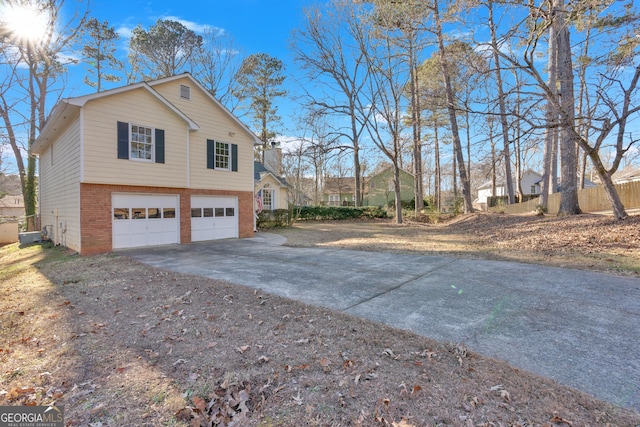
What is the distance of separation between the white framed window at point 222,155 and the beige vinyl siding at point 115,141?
154 centimetres

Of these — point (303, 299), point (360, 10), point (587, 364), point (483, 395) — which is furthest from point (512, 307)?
point (360, 10)

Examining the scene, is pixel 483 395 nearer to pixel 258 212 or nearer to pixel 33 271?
pixel 33 271

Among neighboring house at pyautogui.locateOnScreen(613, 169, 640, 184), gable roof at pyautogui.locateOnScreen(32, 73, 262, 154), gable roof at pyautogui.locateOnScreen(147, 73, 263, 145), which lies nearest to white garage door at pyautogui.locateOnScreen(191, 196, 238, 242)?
gable roof at pyautogui.locateOnScreen(32, 73, 262, 154)

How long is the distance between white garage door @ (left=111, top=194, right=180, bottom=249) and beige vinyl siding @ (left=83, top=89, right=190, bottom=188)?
63 cm

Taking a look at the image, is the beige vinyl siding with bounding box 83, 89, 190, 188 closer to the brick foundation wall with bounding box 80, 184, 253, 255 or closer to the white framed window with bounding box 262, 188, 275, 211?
the brick foundation wall with bounding box 80, 184, 253, 255

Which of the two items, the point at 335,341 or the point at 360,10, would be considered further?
the point at 360,10

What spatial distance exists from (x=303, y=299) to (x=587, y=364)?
11.0 feet

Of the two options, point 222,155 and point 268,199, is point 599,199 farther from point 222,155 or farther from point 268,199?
point 268,199

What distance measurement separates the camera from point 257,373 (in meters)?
2.72

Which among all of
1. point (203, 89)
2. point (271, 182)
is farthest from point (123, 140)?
point (271, 182)

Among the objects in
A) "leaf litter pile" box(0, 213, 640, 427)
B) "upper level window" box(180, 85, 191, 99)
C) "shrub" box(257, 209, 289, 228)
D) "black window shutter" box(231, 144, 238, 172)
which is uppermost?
"upper level window" box(180, 85, 191, 99)

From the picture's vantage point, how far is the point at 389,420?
2.11 meters

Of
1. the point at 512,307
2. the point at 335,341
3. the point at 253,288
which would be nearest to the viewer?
the point at 335,341

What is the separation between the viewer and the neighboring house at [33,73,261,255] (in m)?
9.60
